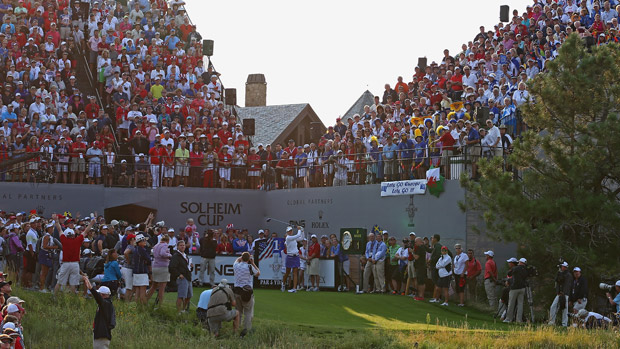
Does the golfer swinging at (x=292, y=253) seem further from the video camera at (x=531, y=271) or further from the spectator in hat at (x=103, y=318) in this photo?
the spectator in hat at (x=103, y=318)

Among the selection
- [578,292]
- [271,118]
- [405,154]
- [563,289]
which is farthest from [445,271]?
[271,118]

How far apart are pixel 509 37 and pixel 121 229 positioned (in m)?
15.1

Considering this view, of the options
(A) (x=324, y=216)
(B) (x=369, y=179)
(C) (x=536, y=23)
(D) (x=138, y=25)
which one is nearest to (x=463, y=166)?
(B) (x=369, y=179)

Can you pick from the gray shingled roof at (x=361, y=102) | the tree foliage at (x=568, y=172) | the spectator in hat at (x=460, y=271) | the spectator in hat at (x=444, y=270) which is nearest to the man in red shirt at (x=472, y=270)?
the spectator in hat at (x=460, y=271)

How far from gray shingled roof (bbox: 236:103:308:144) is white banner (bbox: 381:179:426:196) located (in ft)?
78.9

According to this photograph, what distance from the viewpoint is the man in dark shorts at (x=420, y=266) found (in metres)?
28.1

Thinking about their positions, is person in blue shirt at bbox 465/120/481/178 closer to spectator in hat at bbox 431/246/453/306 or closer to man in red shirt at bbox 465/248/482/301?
man in red shirt at bbox 465/248/482/301

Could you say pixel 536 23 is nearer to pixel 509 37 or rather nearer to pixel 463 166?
pixel 509 37

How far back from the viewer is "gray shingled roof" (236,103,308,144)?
5638 cm

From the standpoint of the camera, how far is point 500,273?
1105 inches

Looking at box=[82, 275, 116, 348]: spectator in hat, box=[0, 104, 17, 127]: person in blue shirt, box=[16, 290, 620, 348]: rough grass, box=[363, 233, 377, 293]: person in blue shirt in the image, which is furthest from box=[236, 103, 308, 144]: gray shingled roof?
box=[82, 275, 116, 348]: spectator in hat

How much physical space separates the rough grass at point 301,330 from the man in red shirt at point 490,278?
93 centimetres

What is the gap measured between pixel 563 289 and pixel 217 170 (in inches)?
594

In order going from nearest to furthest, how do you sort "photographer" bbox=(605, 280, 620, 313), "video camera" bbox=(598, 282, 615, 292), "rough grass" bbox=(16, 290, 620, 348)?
"rough grass" bbox=(16, 290, 620, 348), "photographer" bbox=(605, 280, 620, 313), "video camera" bbox=(598, 282, 615, 292)
